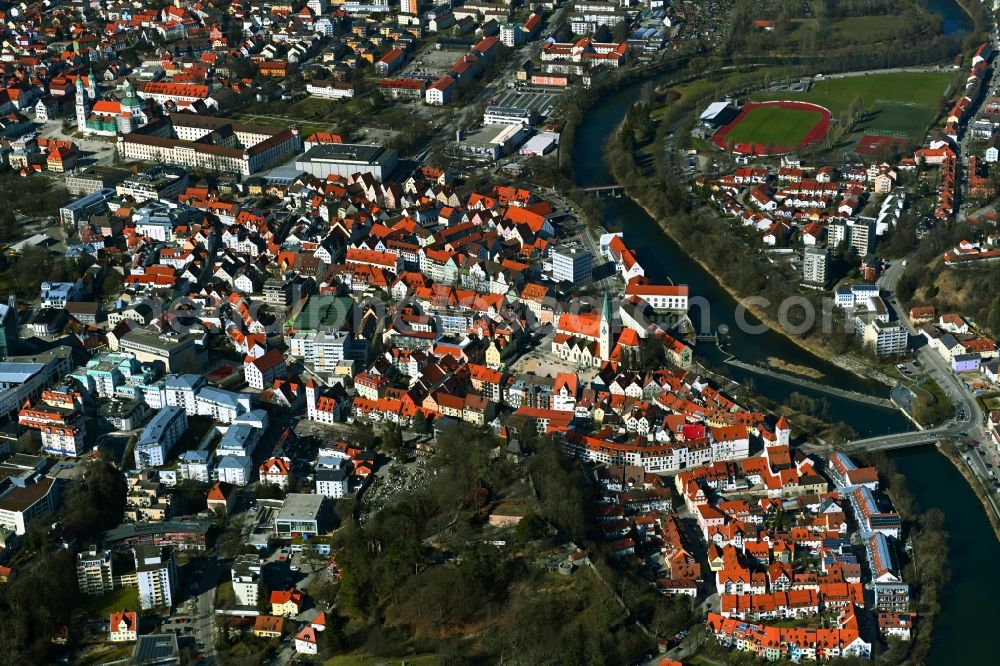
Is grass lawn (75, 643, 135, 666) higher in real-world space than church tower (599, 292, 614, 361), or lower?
lower

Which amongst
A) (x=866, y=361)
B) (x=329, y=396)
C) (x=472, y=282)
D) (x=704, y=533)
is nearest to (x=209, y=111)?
(x=472, y=282)

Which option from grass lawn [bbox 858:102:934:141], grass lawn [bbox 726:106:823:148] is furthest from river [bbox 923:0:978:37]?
grass lawn [bbox 726:106:823:148]

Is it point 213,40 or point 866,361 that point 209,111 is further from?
point 866,361

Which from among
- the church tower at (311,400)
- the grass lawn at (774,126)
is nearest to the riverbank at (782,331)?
the grass lawn at (774,126)

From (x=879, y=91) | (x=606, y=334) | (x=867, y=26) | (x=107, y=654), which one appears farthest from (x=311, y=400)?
(x=867, y=26)

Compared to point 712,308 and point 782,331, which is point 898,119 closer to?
point 712,308

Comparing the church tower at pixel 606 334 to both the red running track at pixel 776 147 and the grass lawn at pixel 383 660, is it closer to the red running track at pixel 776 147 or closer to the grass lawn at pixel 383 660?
the grass lawn at pixel 383 660

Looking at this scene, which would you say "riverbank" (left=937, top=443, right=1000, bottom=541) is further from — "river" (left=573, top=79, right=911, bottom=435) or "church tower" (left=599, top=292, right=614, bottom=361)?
"church tower" (left=599, top=292, right=614, bottom=361)
